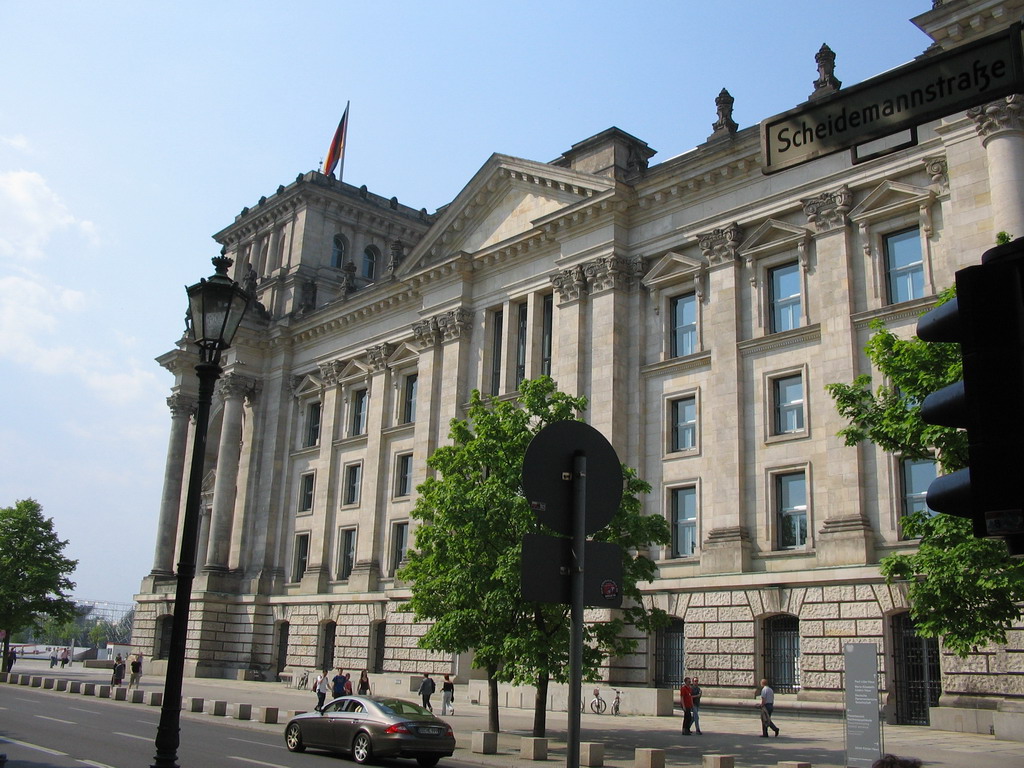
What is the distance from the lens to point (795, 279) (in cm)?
3312

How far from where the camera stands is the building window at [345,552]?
160ft

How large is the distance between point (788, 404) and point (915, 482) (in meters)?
5.24

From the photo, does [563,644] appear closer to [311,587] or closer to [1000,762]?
[1000,762]

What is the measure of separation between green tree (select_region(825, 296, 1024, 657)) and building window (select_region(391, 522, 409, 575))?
29.4 meters

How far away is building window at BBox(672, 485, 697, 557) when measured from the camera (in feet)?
110

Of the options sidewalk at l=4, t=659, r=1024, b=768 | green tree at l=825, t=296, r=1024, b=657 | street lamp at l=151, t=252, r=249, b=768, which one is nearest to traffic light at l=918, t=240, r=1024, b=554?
street lamp at l=151, t=252, r=249, b=768

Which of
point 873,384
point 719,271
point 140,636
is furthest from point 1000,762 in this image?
point 140,636

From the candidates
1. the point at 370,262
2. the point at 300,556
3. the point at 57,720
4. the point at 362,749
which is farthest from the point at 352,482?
the point at 362,749

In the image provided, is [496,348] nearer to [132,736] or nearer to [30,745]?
[132,736]

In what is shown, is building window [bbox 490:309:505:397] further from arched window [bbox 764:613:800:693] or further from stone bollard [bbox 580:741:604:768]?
stone bollard [bbox 580:741:604:768]

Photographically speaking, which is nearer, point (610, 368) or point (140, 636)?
point (610, 368)

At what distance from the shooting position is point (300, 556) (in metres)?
52.5

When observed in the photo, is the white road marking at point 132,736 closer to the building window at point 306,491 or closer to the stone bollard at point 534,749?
the stone bollard at point 534,749

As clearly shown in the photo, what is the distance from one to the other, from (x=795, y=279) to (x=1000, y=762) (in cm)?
1829
